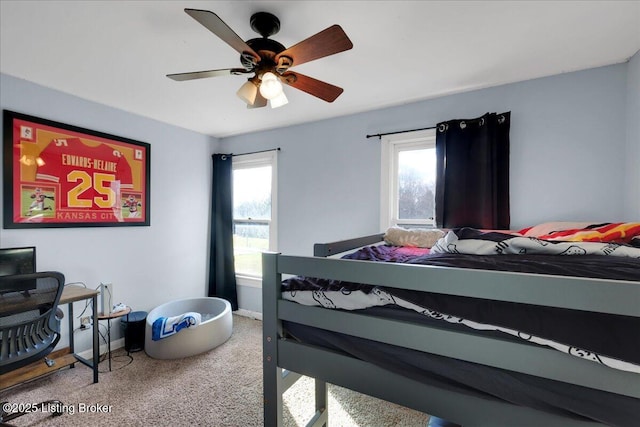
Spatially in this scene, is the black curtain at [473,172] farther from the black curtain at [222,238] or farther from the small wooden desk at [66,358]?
the small wooden desk at [66,358]

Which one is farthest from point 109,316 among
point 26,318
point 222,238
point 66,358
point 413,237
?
point 413,237

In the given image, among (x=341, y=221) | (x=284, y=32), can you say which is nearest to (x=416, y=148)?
(x=341, y=221)

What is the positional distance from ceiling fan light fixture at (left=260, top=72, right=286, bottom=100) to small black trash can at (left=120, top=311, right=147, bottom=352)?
8.43ft

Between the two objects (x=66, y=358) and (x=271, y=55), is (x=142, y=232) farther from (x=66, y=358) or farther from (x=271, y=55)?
(x=271, y=55)

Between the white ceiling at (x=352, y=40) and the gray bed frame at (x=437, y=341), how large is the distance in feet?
4.35

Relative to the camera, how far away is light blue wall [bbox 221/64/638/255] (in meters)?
1.86

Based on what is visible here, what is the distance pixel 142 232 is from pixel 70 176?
807 mm

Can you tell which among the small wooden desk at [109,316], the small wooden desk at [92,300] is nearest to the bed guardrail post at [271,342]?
Answer: the small wooden desk at [92,300]

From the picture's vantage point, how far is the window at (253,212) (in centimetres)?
340

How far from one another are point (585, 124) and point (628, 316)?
1.89 metres

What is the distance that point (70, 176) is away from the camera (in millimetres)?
2400

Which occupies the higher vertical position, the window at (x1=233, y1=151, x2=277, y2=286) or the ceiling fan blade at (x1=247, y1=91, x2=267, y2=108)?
the ceiling fan blade at (x1=247, y1=91, x2=267, y2=108)

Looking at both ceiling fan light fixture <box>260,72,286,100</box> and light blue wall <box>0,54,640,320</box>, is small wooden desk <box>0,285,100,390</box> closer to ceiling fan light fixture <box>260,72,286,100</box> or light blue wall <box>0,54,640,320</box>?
light blue wall <box>0,54,640,320</box>

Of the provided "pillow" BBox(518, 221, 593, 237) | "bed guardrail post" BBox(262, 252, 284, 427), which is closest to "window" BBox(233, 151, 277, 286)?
"bed guardrail post" BBox(262, 252, 284, 427)
